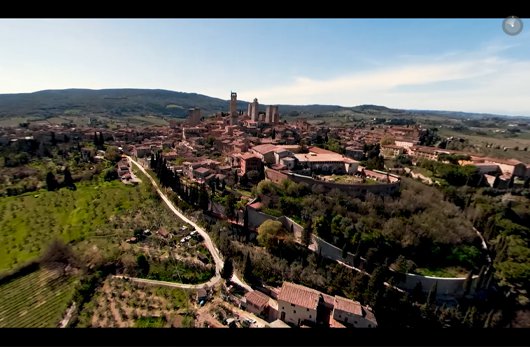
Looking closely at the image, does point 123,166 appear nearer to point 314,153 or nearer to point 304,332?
point 314,153

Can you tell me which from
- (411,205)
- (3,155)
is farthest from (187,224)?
(3,155)

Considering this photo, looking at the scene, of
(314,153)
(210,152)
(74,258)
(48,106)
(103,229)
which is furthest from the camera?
(48,106)

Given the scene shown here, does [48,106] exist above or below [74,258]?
above

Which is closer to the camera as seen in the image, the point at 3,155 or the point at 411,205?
the point at 411,205

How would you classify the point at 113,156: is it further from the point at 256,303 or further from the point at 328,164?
the point at 256,303

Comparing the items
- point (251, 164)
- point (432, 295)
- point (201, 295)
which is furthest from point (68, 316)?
point (432, 295)

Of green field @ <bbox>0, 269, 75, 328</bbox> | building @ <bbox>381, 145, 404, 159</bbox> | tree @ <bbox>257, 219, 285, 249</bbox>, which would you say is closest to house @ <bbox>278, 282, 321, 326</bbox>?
tree @ <bbox>257, 219, 285, 249</bbox>

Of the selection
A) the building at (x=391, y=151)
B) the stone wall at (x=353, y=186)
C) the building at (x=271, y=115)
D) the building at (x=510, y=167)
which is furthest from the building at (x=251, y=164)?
the building at (x=510, y=167)

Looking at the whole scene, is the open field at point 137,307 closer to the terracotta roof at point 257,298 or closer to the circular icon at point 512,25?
the terracotta roof at point 257,298
